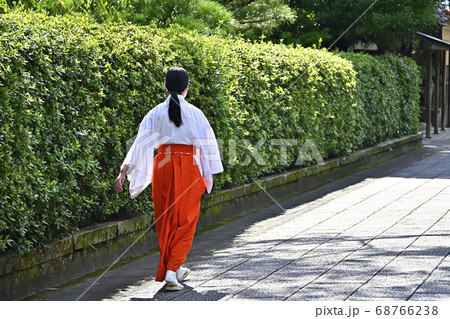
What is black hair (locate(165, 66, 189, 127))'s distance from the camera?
6.43 m

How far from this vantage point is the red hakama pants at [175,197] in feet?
21.2

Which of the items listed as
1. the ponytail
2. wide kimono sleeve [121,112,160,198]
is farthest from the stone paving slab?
the ponytail

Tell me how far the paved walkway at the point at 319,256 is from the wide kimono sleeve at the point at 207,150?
93cm

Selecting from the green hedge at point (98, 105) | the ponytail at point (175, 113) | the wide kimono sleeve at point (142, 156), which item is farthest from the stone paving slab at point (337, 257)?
the ponytail at point (175, 113)

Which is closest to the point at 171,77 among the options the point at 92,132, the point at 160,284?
the point at 92,132

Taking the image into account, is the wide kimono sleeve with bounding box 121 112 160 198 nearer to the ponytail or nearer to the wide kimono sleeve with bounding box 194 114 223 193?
the ponytail

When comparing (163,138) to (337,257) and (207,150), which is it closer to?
(207,150)

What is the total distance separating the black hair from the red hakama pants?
9.8 inches

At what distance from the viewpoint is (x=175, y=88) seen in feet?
21.4

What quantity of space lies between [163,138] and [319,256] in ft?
6.75

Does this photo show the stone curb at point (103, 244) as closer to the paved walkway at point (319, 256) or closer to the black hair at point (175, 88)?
the paved walkway at point (319, 256)

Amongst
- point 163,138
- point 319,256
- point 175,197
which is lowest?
point 319,256

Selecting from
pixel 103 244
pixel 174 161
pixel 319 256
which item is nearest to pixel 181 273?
pixel 174 161

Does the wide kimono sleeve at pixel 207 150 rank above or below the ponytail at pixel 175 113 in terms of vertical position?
below
